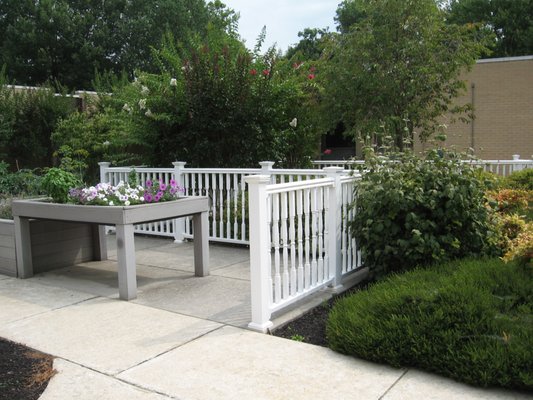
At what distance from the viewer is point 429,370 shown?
336 centimetres

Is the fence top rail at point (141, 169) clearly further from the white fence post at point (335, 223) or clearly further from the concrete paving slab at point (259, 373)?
the concrete paving slab at point (259, 373)

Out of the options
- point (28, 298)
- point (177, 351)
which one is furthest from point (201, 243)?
point (177, 351)

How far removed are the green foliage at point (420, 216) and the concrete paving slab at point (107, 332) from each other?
→ 1.82 metres

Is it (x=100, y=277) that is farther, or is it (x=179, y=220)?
(x=179, y=220)

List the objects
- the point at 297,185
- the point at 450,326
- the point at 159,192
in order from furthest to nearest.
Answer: the point at 159,192 → the point at 297,185 → the point at 450,326

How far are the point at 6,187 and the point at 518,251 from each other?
7286 millimetres

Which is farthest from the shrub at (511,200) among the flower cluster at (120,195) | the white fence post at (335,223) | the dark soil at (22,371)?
the dark soil at (22,371)

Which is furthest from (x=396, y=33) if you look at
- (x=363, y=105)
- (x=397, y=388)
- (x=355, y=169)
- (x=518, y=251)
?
(x=397, y=388)

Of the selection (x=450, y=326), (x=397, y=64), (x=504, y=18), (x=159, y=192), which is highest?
(x=504, y=18)

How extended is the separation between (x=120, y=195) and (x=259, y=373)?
2.75 meters

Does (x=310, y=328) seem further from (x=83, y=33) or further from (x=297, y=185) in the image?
(x=83, y=33)

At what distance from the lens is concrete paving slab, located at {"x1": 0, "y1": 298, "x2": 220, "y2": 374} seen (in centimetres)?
370

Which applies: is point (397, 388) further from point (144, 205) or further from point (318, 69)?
point (318, 69)

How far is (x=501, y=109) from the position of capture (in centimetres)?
1487
